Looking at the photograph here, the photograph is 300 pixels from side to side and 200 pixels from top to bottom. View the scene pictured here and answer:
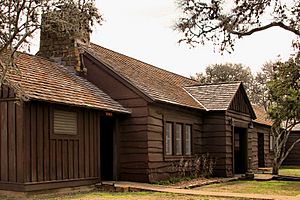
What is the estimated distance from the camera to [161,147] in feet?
63.1

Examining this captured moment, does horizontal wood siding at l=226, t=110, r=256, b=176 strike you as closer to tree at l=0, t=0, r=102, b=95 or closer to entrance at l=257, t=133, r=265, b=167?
entrance at l=257, t=133, r=265, b=167

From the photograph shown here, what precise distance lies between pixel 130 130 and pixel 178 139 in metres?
3.02

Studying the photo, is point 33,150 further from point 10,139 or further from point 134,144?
point 134,144

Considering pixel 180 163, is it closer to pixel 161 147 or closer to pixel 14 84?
pixel 161 147

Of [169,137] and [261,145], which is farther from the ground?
[169,137]

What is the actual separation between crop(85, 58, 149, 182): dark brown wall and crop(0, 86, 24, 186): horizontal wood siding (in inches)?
202

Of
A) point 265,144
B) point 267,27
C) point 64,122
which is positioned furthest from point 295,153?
point 267,27

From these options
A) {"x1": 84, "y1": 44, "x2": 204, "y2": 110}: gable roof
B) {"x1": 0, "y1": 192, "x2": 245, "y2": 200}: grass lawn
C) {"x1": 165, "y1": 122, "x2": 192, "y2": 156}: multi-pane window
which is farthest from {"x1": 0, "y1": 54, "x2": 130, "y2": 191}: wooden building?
{"x1": 165, "y1": 122, "x2": 192, "y2": 156}: multi-pane window

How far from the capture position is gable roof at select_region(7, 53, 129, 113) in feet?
48.7

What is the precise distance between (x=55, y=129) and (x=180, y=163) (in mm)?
6705

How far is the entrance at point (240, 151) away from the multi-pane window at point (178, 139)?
4748 mm

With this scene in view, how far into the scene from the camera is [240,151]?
26047 millimetres

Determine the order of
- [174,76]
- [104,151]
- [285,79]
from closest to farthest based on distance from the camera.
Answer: [285,79]
[104,151]
[174,76]

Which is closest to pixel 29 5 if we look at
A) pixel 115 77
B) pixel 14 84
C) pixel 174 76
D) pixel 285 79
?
pixel 14 84
